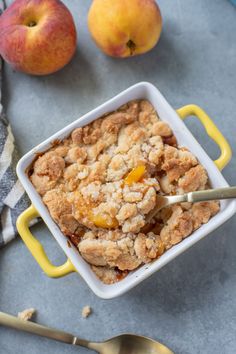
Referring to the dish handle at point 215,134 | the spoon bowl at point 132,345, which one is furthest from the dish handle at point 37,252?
the dish handle at point 215,134

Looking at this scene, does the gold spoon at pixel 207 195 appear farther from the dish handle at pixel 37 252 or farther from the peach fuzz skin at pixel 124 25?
the peach fuzz skin at pixel 124 25

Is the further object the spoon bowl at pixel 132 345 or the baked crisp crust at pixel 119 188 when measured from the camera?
the spoon bowl at pixel 132 345

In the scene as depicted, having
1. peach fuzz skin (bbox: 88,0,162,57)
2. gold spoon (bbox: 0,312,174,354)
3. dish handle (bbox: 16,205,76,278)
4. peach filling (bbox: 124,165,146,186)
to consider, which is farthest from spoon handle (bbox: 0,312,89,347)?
peach fuzz skin (bbox: 88,0,162,57)

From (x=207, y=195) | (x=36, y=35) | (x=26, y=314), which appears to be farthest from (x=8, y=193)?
(x=207, y=195)

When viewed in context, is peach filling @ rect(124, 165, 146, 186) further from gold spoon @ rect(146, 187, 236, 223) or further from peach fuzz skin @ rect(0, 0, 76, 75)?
peach fuzz skin @ rect(0, 0, 76, 75)

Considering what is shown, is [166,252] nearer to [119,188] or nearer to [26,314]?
[119,188]

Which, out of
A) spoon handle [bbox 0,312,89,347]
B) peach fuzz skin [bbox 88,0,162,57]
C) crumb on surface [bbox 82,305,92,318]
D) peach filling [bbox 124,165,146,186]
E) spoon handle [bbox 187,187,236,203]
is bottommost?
crumb on surface [bbox 82,305,92,318]

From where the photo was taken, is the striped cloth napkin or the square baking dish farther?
the striped cloth napkin
